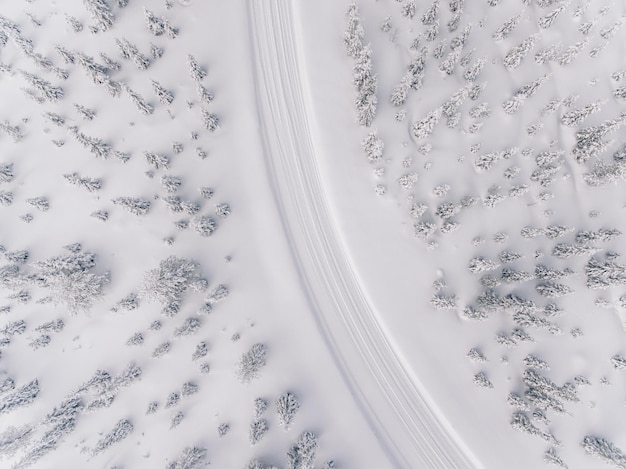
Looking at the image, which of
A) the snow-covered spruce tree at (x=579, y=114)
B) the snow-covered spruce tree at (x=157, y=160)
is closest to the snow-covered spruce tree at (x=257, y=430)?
the snow-covered spruce tree at (x=157, y=160)

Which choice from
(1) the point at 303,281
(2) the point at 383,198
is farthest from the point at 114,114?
(2) the point at 383,198

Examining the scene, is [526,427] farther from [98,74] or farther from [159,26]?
[98,74]

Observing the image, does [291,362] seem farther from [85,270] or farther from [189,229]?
[85,270]

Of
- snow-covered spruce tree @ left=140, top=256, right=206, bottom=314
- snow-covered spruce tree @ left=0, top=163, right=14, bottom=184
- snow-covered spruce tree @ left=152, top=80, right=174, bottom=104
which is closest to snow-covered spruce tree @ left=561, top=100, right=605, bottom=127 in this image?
snow-covered spruce tree @ left=140, top=256, right=206, bottom=314

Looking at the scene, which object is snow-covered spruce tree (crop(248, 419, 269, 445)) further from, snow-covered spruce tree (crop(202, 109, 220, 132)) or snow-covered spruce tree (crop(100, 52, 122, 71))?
snow-covered spruce tree (crop(100, 52, 122, 71))

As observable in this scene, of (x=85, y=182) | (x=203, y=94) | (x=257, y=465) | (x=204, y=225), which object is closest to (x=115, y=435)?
(x=257, y=465)

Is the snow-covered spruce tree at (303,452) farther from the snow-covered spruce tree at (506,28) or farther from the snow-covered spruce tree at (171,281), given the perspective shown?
the snow-covered spruce tree at (506,28)
